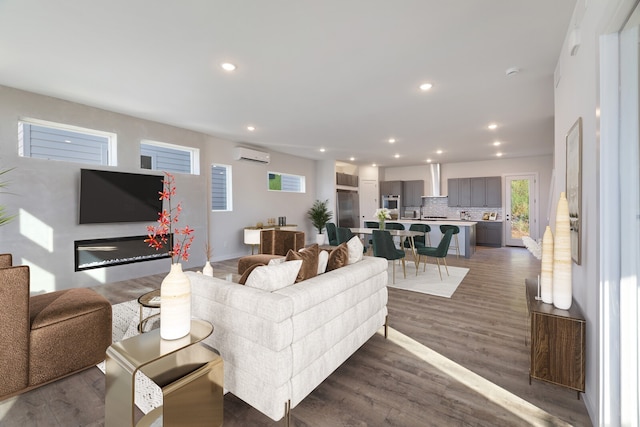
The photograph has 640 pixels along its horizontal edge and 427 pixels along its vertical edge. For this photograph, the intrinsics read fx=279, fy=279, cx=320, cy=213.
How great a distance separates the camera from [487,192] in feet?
29.1

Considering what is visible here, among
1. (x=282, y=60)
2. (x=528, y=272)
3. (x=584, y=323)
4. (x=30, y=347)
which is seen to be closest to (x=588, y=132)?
(x=584, y=323)

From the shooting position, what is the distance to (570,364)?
1.86 m

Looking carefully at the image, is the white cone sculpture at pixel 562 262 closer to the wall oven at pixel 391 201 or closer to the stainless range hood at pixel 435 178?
the stainless range hood at pixel 435 178

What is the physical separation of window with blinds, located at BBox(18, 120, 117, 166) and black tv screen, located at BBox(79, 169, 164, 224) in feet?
1.01

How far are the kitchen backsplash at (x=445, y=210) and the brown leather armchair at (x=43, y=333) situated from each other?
31.8 feet

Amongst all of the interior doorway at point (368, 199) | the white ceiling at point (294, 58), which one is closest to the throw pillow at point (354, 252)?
the white ceiling at point (294, 58)

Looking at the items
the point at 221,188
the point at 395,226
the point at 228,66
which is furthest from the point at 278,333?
the point at 221,188

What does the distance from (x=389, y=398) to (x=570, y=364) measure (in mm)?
1223

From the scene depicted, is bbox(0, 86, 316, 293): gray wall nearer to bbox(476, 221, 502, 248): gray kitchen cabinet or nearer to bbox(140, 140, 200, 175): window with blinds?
bbox(140, 140, 200, 175): window with blinds

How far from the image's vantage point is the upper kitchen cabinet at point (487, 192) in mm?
8734

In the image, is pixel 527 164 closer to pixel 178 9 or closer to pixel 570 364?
pixel 570 364

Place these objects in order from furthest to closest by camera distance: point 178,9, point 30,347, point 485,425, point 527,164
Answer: point 527,164 < point 178,9 < point 30,347 < point 485,425

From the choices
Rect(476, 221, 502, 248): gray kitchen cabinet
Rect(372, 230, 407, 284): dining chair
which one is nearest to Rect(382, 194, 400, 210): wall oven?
Rect(476, 221, 502, 248): gray kitchen cabinet

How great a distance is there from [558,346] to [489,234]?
7782mm
